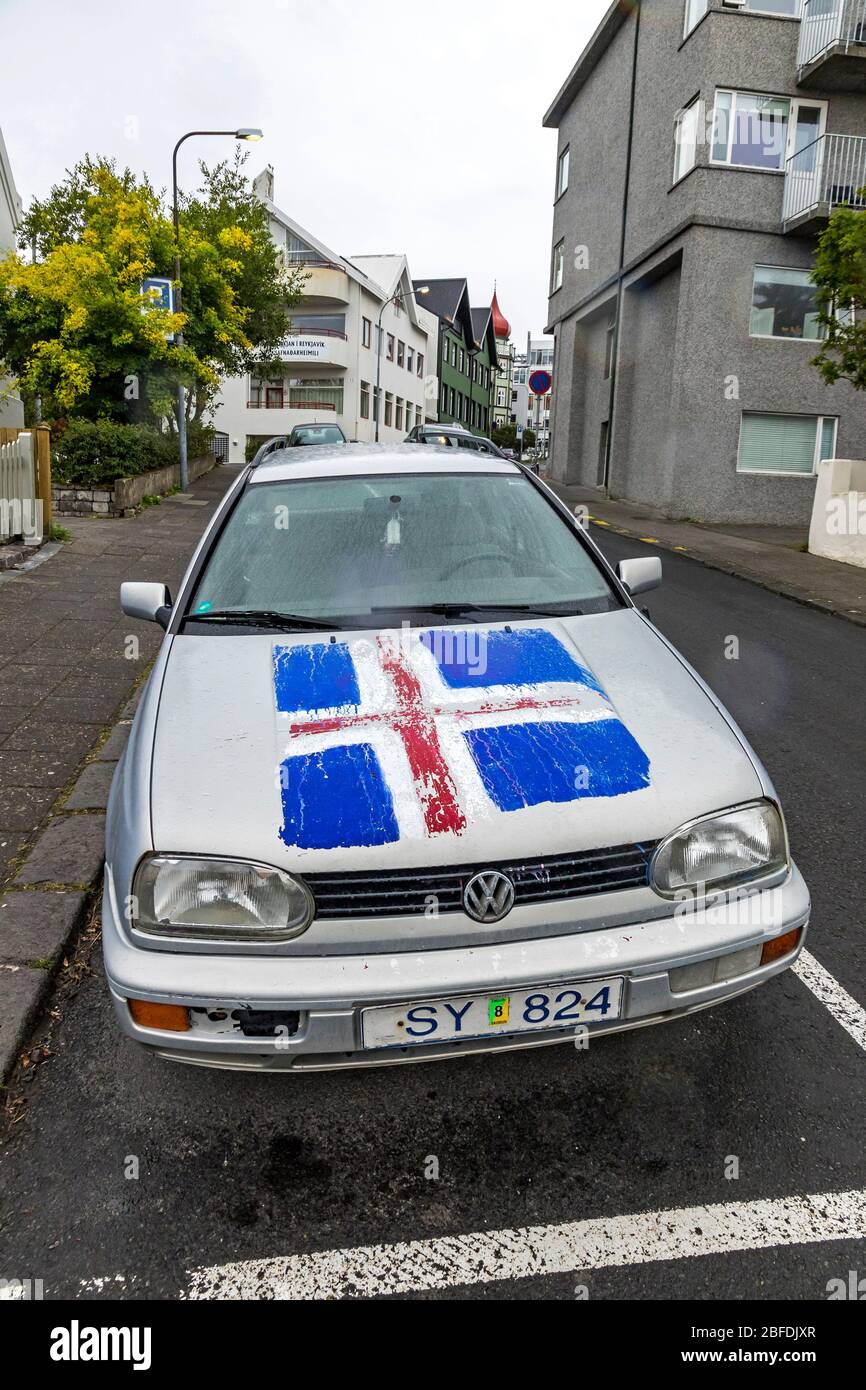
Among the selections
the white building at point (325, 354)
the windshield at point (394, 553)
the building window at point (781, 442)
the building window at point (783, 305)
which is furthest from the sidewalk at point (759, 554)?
the white building at point (325, 354)

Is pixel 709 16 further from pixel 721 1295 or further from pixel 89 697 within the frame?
pixel 721 1295

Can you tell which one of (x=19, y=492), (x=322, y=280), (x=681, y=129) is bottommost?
(x=19, y=492)

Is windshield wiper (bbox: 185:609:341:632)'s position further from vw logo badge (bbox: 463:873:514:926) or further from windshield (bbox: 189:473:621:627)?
vw logo badge (bbox: 463:873:514:926)

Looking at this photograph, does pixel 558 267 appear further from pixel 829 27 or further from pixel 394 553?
pixel 394 553

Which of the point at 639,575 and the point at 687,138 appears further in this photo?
the point at 687,138

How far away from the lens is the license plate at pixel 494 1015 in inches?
82.6

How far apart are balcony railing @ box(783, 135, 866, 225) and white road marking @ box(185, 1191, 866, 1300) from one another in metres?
20.2

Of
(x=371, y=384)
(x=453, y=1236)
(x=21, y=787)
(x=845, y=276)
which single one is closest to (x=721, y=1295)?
(x=453, y=1236)

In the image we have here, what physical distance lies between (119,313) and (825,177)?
13739 mm

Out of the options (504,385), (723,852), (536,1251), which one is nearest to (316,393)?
(723,852)

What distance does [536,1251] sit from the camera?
205 cm

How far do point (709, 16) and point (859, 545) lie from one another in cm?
1257

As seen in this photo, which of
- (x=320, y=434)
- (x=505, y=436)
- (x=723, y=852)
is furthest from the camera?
(x=505, y=436)
